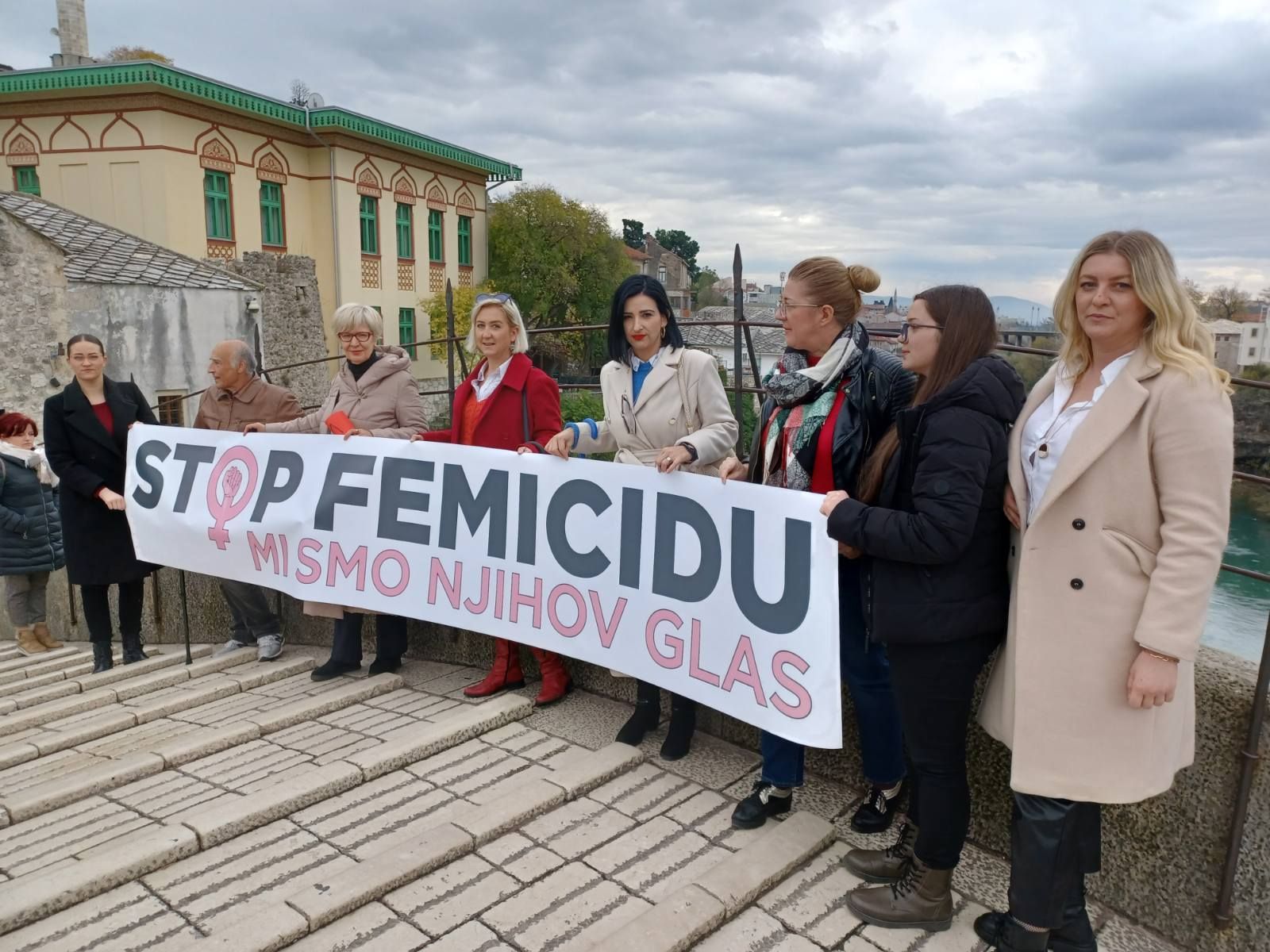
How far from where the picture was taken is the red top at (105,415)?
4707 millimetres

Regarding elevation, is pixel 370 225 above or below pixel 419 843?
above

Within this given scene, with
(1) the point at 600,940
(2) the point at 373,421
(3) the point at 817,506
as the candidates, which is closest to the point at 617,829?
(1) the point at 600,940

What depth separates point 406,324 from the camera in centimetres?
3338

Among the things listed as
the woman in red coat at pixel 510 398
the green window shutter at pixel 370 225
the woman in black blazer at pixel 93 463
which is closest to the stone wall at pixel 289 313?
the green window shutter at pixel 370 225

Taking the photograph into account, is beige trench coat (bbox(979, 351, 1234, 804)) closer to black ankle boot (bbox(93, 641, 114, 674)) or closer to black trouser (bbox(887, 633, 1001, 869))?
black trouser (bbox(887, 633, 1001, 869))

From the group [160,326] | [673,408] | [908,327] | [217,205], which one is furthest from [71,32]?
[908,327]

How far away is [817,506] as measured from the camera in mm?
2666

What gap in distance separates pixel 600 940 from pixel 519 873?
42 cm

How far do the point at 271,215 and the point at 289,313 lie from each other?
16.4 feet

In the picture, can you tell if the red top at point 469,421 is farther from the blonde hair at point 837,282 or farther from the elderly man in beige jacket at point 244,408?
the blonde hair at point 837,282

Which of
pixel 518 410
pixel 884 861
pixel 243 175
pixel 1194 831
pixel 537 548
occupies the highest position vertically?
pixel 243 175

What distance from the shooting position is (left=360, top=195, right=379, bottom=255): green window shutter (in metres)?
31.3

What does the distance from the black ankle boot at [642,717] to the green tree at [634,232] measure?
9086cm

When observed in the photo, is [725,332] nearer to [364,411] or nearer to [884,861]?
[364,411]
